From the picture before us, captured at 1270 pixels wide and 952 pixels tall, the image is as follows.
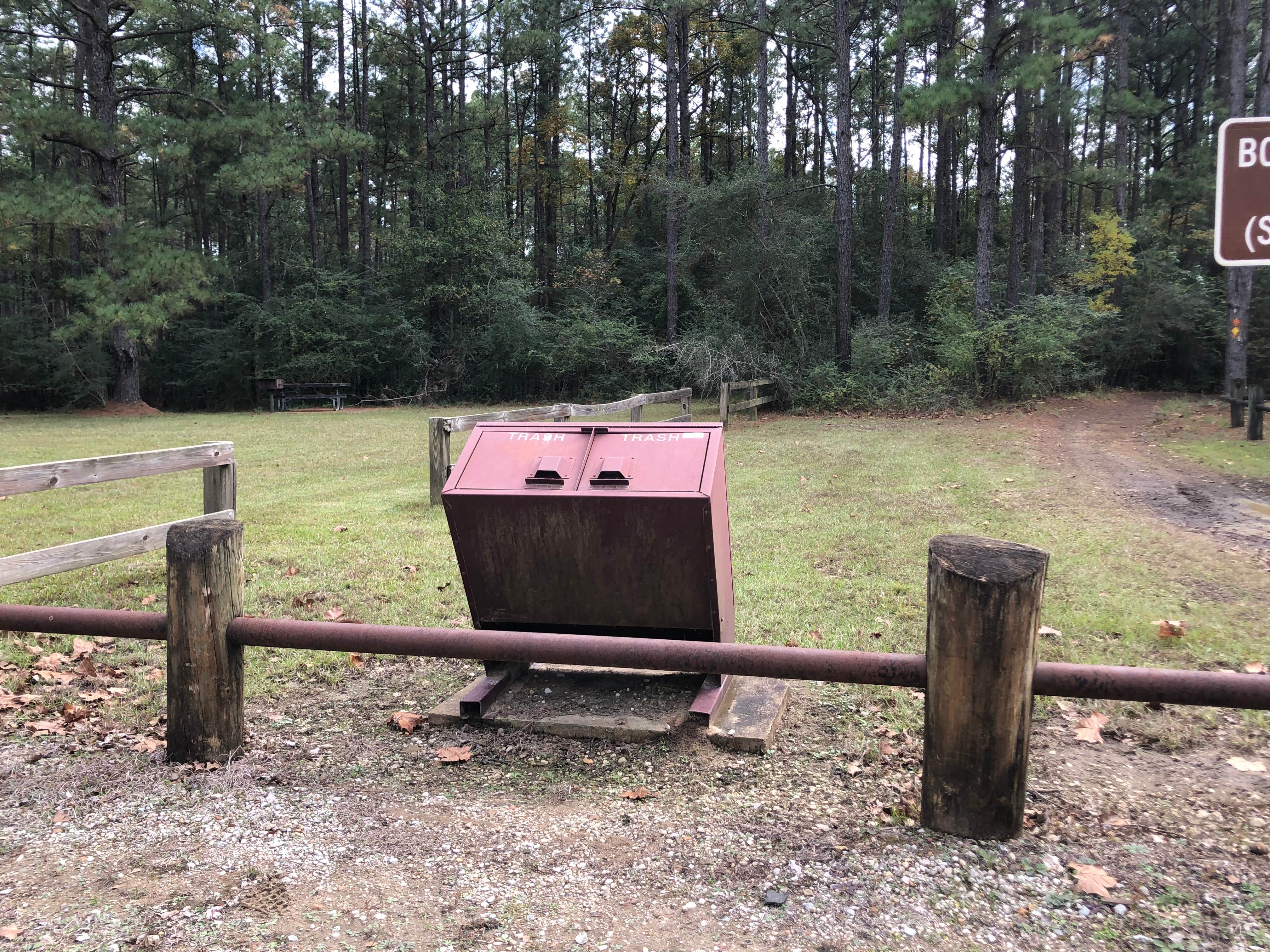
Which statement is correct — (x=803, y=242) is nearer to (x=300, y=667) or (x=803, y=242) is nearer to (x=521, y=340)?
(x=521, y=340)

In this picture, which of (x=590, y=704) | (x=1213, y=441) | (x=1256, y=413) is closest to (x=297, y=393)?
(x=1213, y=441)

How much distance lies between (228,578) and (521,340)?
2685cm

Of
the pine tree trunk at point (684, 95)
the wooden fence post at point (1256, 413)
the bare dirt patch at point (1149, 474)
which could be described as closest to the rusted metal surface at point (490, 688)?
the bare dirt patch at point (1149, 474)

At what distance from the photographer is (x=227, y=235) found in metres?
41.8

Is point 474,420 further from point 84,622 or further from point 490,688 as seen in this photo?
point 84,622

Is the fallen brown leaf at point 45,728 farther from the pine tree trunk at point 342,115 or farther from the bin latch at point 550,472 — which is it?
the pine tree trunk at point 342,115

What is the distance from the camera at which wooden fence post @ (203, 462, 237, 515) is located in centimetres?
704

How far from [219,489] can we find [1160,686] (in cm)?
666

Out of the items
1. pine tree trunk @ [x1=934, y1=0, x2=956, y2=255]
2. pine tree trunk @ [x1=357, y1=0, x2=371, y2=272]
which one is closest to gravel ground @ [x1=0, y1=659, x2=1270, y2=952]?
pine tree trunk @ [x1=934, y1=0, x2=956, y2=255]

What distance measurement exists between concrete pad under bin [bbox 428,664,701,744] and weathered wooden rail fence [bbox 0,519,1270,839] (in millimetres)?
977

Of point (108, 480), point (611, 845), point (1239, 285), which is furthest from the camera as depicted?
point (1239, 285)

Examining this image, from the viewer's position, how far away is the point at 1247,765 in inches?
142

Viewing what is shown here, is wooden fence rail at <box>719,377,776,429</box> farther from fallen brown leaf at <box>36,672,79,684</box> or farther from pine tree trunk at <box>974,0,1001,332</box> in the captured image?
fallen brown leaf at <box>36,672,79,684</box>

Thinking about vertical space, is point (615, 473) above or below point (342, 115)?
below
